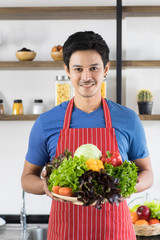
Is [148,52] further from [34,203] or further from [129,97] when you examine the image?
[34,203]

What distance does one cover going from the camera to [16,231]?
8.05ft

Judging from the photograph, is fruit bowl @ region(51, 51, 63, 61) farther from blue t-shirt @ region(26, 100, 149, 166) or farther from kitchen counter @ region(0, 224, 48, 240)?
kitchen counter @ region(0, 224, 48, 240)

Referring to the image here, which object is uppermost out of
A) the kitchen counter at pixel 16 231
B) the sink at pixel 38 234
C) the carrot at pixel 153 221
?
the carrot at pixel 153 221

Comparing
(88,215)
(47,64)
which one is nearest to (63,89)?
(47,64)

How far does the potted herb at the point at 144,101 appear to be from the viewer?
2.47m

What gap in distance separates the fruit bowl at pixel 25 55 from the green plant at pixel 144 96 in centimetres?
80

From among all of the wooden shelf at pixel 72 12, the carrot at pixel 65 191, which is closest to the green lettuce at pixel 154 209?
the carrot at pixel 65 191

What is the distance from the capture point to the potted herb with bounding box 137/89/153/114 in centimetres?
247

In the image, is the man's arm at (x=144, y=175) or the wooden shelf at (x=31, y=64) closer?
the man's arm at (x=144, y=175)

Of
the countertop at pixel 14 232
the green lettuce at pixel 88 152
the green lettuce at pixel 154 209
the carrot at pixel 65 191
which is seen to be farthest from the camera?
the countertop at pixel 14 232

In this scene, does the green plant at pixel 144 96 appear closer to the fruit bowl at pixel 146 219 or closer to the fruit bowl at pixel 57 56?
the fruit bowl at pixel 57 56

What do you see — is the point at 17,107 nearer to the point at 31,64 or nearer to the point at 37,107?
the point at 37,107

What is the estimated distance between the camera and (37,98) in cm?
266

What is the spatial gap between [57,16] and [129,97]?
2.63 ft
